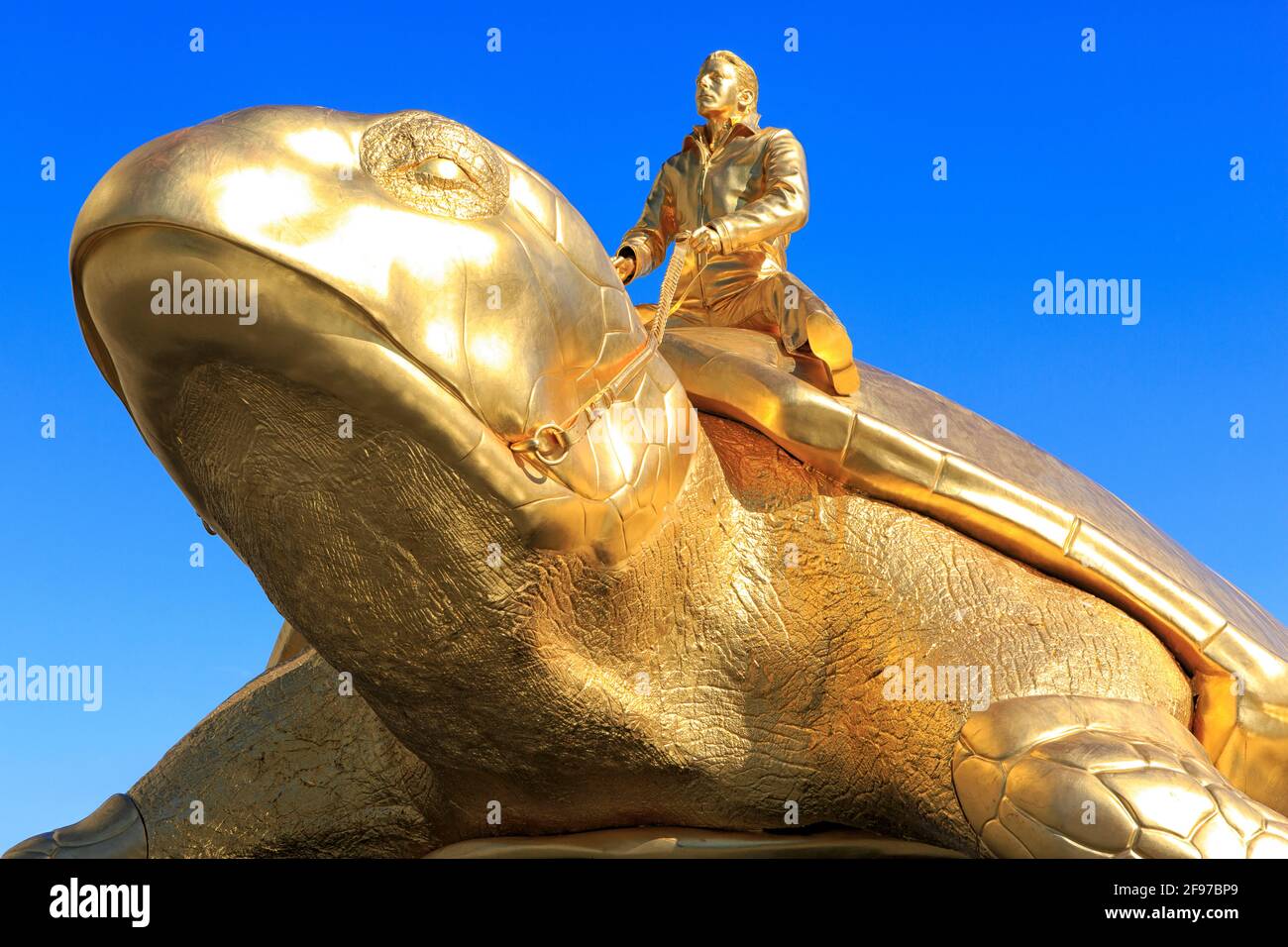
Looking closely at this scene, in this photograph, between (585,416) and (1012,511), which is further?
(1012,511)

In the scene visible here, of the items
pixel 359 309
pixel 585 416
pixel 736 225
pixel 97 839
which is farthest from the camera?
pixel 97 839

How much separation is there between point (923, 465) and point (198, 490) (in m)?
1.66

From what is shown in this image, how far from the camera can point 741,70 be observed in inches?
159

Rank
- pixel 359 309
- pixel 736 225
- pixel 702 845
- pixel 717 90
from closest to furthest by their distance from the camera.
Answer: pixel 359 309
pixel 702 845
pixel 736 225
pixel 717 90

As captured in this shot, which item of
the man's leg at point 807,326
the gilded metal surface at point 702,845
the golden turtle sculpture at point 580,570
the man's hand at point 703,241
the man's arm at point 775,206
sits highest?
the man's arm at point 775,206

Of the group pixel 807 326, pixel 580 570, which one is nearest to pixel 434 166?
pixel 580 570

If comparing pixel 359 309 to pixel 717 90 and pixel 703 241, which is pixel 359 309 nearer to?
pixel 703 241

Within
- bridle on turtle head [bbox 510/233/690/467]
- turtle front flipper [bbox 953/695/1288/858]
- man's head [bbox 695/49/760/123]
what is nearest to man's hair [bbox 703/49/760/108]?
man's head [bbox 695/49/760/123]

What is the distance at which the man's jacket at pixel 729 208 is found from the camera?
3658 millimetres

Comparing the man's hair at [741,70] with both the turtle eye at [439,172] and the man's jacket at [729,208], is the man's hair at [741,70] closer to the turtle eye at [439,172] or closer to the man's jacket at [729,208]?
the man's jacket at [729,208]

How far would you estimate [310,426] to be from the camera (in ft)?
8.47

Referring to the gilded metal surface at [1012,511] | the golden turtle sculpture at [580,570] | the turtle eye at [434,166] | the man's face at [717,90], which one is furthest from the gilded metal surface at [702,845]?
the man's face at [717,90]

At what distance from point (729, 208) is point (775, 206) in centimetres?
26
